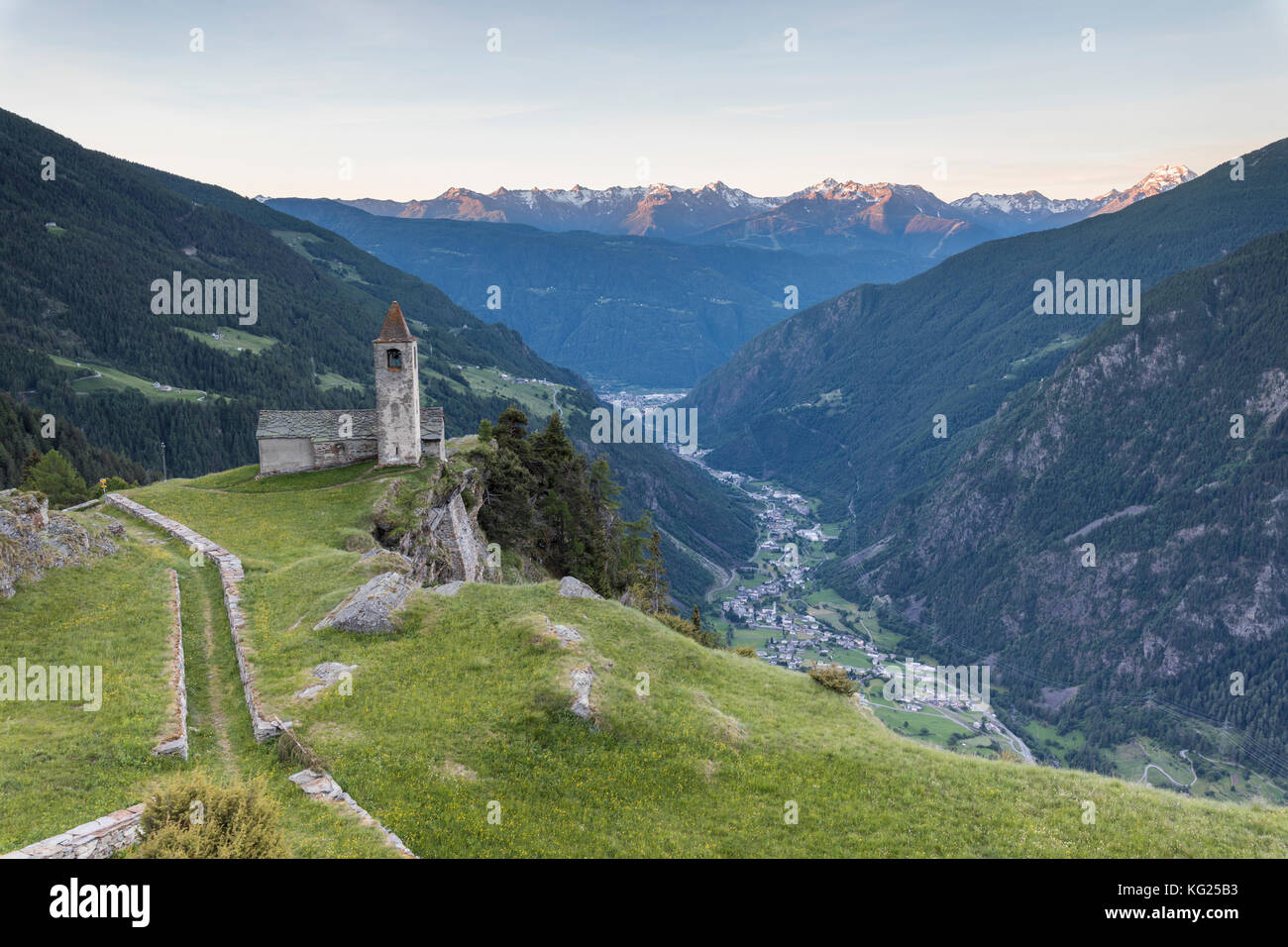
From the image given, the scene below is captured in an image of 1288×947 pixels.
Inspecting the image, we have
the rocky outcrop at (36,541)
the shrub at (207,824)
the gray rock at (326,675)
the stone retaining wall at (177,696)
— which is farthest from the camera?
the rocky outcrop at (36,541)

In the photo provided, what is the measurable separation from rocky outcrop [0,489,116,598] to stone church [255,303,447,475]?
2651cm

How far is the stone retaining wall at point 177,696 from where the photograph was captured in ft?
78.8

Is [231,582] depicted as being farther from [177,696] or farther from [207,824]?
[207,824]

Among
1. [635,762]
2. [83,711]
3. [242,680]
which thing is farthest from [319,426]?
[635,762]

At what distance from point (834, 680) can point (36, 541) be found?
40611mm

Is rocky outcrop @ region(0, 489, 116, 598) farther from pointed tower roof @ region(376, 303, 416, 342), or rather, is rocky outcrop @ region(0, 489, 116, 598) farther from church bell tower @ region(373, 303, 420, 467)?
pointed tower roof @ region(376, 303, 416, 342)

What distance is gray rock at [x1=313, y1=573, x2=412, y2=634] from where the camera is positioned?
35.2m

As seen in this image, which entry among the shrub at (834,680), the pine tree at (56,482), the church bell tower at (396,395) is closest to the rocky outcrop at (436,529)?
the church bell tower at (396,395)

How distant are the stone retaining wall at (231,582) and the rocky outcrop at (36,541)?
558 centimetres

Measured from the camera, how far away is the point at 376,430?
2746 inches

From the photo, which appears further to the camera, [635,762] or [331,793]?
[635,762]

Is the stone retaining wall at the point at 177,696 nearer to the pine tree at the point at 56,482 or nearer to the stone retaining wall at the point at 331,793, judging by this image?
the stone retaining wall at the point at 331,793

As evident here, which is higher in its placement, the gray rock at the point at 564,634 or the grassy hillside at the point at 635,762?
the gray rock at the point at 564,634
